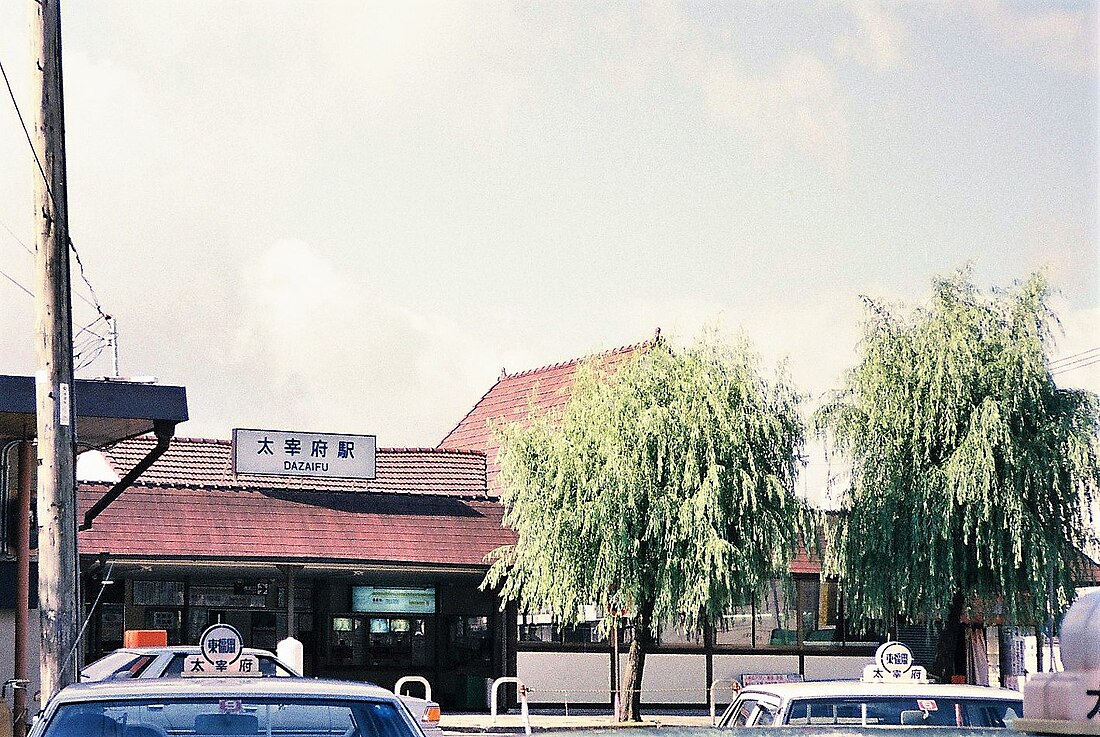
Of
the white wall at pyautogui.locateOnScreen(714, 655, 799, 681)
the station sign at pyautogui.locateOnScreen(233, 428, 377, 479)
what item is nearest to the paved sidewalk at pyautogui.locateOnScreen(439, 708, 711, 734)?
the white wall at pyautogui.locateOnScreen(714, 655, 799, 681)

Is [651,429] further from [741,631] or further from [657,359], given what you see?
[741,631]

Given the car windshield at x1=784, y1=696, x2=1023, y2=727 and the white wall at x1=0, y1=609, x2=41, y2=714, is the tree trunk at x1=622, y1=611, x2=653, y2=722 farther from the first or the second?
the car windshield at x1=784, y1=696, x2=1023, y2=727

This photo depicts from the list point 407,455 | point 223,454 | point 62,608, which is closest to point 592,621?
point 407,455

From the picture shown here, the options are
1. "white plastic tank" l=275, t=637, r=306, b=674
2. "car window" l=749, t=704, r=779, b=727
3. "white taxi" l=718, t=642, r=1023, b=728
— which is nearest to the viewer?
"car window" l=749, t=704, r=779, b=727

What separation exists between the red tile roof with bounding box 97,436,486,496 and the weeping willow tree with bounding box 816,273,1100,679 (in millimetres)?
8635

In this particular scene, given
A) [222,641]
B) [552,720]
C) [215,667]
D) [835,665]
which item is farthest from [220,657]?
[835,665]

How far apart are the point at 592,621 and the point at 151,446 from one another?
9.38 m

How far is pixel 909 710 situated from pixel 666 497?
51.4 feet

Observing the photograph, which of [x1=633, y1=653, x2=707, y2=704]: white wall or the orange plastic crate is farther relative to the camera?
[x1=633, y1=653, x2=707, y2=704]: white wall

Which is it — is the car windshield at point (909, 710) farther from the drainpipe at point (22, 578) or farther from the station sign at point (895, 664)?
the drainpipe at point (22, 578)

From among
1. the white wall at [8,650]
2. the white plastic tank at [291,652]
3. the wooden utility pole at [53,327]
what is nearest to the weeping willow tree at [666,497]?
the white plastic tank at [291,652]

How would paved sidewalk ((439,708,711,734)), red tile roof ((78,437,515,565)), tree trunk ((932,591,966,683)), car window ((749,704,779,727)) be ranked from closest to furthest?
1. car window ((749,704,779,727))
2. paved sidewalk ((439,708,711,734))
3. tree trunk ((932,591,966,683))
4. red tile roof ((78,437,515,565))

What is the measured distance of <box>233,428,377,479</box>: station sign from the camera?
30.0 metres

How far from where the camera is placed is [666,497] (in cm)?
2641
